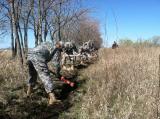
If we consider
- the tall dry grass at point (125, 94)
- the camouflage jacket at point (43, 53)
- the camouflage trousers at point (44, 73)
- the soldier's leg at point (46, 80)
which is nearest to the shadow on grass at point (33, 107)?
the soldier's leg at point (46, 80)

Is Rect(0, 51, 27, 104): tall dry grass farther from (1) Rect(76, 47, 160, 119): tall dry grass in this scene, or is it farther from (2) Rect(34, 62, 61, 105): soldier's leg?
(1) Rect(76, 47, 160, 119): tall dry grass

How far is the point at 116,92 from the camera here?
24.4 ft

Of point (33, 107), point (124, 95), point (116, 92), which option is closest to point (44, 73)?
point (33, 107)

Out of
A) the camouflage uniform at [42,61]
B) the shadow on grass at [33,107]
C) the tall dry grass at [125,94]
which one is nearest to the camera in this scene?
the tall dry grass at [125,94]

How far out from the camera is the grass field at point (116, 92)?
6.01 m

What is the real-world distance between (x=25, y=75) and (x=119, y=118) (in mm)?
4768

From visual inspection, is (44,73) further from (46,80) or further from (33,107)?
(33,107)

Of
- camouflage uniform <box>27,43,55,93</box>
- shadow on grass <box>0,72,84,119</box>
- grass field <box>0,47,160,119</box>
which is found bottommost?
shadow on grass <box>0,72,84,119</box>

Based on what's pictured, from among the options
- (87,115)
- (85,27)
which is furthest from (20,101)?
(85,27)

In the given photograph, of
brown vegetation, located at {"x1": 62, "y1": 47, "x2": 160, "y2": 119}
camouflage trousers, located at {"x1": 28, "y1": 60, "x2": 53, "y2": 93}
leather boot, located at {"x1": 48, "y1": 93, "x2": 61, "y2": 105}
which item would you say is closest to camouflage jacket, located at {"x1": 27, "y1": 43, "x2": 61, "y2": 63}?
camouflage trousers, located at {"x1": 28, "y1": 60, "x2": 53, "y2": 93}

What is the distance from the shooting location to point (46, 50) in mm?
8016

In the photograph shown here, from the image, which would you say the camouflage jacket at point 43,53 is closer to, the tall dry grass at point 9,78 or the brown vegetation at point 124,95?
the tall dry grass at point 9,78

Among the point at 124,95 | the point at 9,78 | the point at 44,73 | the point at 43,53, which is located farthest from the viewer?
the point at 9,78

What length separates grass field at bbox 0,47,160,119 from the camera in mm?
6012
